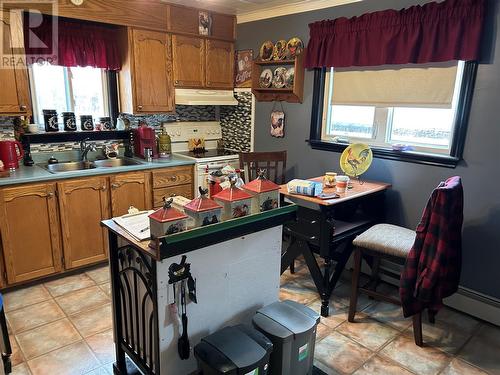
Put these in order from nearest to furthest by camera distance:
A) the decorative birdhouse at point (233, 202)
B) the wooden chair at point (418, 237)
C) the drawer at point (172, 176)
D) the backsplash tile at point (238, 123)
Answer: the decorative birdhouse at point (233, 202)
the wooden chair at point (418, 237)
the drawer at point (172, 176)
the backsplash tile at point (238, 123)

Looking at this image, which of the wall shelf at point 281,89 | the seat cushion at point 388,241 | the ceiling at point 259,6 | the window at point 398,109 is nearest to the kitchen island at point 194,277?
the seat cushion at point 388,241

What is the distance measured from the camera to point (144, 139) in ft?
12.0

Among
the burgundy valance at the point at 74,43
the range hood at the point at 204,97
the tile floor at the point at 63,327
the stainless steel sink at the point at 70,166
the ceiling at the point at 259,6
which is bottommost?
the tile floor at the point at 63,327

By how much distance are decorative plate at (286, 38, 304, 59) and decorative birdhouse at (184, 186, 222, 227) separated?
2.31 meters

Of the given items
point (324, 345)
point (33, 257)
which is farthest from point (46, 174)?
point (324, 345)

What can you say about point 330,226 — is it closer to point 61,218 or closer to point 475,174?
point 475,174

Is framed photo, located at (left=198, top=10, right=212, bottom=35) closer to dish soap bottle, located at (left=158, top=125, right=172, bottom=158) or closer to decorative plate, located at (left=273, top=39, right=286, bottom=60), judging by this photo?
decorative plate, located at (left=273, top=39, right=286, bottom=60)

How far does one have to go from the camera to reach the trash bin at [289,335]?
166 cm

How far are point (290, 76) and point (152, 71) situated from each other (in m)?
1.35

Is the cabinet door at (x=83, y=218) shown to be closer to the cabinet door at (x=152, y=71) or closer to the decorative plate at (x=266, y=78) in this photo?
the cabinet door at (x=152, y=71)

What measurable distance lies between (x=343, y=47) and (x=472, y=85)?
1.05 meters

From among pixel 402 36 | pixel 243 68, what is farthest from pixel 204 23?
pixel 402 36

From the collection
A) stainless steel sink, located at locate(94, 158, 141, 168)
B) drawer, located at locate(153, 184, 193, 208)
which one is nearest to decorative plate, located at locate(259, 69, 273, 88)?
drawer, located at locate(153, 184, 193, 208)

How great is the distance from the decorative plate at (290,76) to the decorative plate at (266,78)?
22 cm
